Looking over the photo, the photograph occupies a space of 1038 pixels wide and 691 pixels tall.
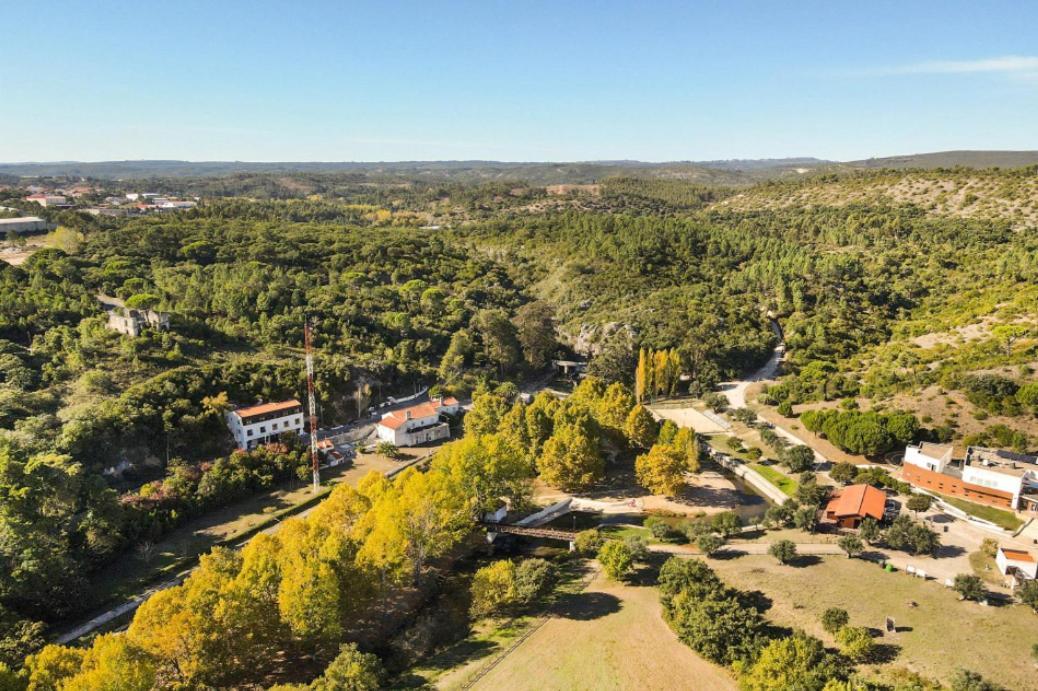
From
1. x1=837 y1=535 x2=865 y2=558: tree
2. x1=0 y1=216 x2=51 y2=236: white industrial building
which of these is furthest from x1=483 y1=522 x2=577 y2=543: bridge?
x1=0 y1=216 x2=51 y2=236: white industrial building

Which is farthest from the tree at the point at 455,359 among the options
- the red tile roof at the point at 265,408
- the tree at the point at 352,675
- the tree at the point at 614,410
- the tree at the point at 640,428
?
the tree at the point at 352,675

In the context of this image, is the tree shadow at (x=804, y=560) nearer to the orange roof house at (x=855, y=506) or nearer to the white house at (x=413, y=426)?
the orange roof house at (x=855, y=506)

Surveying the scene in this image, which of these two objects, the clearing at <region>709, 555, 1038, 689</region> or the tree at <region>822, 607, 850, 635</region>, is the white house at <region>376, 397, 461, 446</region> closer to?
the clearing at <region>709, 555, 1038, 689</region>

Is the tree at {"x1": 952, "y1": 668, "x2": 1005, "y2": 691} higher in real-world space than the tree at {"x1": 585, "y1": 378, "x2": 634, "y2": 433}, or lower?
lower

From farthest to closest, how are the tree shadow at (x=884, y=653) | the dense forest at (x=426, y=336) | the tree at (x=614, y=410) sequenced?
the tree at (x=614, y=410) → the dense forest at (x=426, y=336) → the tree shadow at (x=884, y=653)

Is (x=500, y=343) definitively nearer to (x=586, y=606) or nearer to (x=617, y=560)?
(x=617, y=560)
